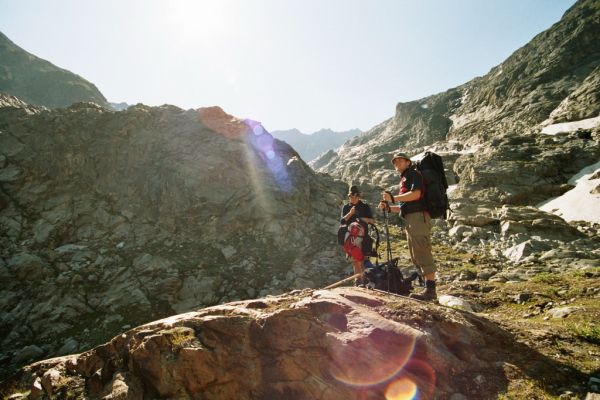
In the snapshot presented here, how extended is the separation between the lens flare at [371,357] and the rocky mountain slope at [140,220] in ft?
38.9

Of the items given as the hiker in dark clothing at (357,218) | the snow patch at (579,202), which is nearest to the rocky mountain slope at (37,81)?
the hiker in dark clothing at (357,218)

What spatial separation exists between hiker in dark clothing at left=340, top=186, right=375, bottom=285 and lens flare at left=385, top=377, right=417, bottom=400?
180 inches

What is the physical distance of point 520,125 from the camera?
5469 cm

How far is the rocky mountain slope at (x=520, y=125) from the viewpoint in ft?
109

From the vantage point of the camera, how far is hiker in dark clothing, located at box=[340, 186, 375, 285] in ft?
28.6

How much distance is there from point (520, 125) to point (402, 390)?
62.9 m

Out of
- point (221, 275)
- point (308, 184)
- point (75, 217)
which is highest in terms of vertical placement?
point (75, 217)

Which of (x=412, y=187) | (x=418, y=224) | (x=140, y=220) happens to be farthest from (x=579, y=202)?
(x=140, y=220)

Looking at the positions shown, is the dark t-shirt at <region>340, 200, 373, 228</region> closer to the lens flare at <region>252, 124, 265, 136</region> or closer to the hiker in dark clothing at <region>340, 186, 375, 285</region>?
the hiker in dark clothing at <region>340, 186, 375, 285</region>

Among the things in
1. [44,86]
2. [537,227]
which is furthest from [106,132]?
[44,86]

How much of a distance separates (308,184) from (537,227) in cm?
1493

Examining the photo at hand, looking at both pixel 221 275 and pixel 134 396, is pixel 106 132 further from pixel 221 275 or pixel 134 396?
pixel 134 396

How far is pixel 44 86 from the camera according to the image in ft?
285

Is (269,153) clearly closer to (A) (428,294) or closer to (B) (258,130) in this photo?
(B) (258,130)
